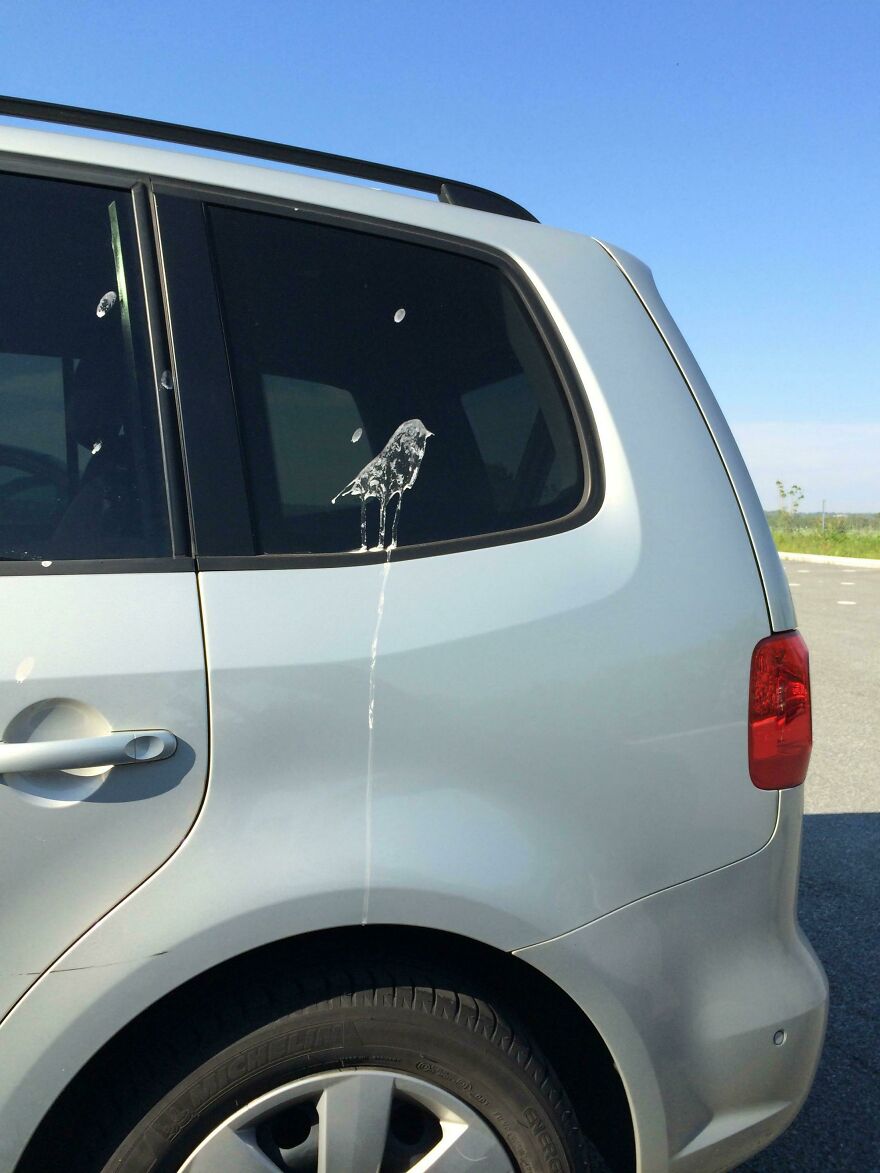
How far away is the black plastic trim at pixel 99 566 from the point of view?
138 cm

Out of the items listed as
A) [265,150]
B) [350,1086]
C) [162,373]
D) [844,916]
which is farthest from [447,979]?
[844,916]

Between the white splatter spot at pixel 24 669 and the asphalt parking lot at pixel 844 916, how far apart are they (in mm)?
1917

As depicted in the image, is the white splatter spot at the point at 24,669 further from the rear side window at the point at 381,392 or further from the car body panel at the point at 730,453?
the car body panel at the point at 730,453

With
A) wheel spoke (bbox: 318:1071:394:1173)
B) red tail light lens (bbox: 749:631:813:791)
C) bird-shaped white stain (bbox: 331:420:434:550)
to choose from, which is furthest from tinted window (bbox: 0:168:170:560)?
red tail light lens (bbox: 749:631:813:791)

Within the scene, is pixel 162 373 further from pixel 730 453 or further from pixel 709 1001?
pixel 709 1001

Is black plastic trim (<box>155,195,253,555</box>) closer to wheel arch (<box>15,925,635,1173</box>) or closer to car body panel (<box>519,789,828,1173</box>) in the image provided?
wheel arch (<box>15,925,635,1173</box>)

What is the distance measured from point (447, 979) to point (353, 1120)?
9.1 inches

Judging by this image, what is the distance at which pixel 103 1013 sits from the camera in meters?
1.31

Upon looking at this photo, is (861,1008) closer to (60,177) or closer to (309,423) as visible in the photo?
(309,423)

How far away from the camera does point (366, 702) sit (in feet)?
4.61

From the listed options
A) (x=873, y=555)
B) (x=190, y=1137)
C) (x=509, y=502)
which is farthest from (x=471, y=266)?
(x=873, y=555)

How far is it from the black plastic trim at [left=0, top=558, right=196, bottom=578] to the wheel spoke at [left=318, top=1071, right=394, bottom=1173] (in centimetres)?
77

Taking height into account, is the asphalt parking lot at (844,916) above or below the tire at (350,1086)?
below

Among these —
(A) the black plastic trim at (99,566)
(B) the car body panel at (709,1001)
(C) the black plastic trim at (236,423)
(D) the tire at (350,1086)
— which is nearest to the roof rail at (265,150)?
(C) the black plastic trim at (236,423)
